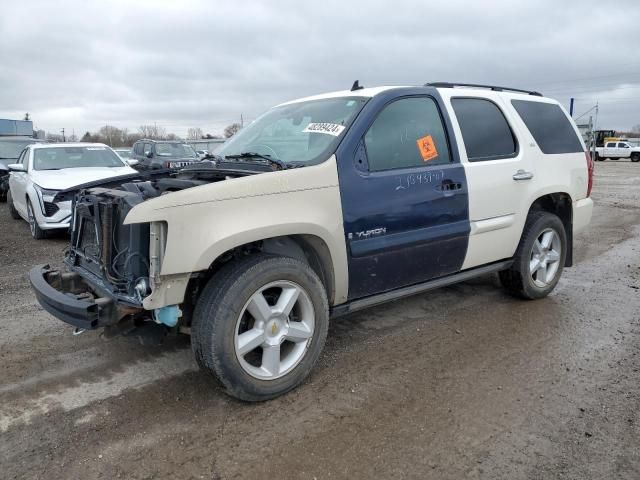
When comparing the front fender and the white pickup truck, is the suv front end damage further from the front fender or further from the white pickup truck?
the white pickup truck

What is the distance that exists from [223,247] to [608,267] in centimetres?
536

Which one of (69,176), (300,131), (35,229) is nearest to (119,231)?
(300,131)

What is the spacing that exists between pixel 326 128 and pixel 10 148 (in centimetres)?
1452

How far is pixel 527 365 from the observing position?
354 cm

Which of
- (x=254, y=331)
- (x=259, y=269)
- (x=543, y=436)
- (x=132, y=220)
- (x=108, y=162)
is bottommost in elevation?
(x=543, y=436)

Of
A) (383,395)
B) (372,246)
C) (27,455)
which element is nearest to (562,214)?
(372,246)

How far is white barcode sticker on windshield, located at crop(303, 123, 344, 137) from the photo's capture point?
134 inches

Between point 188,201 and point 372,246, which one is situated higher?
point 188,201

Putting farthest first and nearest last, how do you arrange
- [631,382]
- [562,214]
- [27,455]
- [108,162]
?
[108,162], [562,214], [631,382], [27,455]

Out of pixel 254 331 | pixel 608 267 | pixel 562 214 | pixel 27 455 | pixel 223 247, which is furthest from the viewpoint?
pixel 608 267

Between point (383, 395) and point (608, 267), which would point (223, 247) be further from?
point (608, 267)

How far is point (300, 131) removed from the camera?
3.74 metres

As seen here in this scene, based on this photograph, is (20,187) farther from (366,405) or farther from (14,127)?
(14,127)

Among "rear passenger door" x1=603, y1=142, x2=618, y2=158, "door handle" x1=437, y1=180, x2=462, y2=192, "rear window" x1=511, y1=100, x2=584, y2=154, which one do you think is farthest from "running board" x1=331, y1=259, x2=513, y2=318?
"rear passenger door" x1=603, y1=142, x2=618, y2=158
